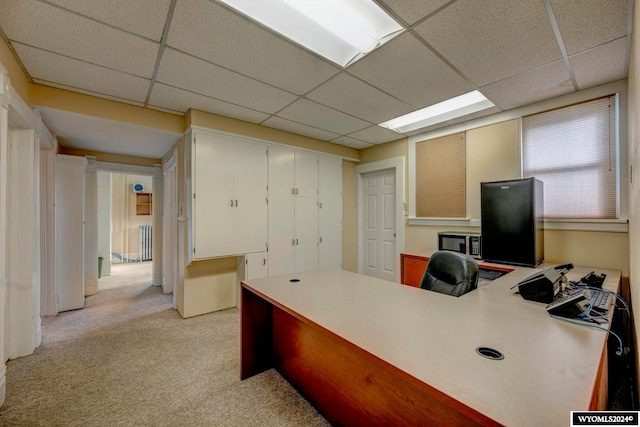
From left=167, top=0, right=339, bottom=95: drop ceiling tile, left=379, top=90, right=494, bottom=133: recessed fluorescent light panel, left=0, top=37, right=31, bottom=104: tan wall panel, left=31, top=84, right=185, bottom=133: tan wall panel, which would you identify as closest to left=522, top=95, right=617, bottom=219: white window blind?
left=379, top=90, right=494, bottom=133: recessed fluorescent light panel

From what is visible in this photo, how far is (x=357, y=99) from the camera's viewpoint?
2836 mm

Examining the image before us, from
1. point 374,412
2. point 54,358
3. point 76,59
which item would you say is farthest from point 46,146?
point 374,412

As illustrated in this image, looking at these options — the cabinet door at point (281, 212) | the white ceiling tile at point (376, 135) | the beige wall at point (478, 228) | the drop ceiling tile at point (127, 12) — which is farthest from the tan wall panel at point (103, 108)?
the beige wall at point (478, 228)

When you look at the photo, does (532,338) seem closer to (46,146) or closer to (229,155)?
(229,155)

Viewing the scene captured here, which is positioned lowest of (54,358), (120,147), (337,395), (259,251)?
(54,358)

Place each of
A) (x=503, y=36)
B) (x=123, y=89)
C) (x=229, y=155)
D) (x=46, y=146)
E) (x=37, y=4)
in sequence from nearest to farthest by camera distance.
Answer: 1. (x=37, y=4)
2. (x=503, y=36)
3. (x=123, y=89)
4. (x=46, y=146)
5. (x=229, y=155)

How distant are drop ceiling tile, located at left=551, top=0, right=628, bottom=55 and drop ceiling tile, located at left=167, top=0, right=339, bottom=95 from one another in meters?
1.53

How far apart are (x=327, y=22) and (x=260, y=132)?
2.09 meters

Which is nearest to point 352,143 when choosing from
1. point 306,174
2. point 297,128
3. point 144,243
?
point 306,174

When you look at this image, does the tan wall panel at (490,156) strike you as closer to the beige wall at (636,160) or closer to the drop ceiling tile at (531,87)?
the drop ceiling tile at (531,87)

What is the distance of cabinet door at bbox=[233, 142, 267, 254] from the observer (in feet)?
11.4

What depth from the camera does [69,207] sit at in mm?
3641

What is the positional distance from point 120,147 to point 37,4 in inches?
110

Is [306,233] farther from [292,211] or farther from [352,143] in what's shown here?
[352,143]
